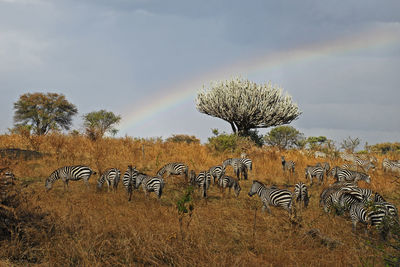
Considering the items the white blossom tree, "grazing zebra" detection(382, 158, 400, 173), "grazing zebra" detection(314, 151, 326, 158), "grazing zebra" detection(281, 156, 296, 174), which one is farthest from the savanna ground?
the white blossom tree

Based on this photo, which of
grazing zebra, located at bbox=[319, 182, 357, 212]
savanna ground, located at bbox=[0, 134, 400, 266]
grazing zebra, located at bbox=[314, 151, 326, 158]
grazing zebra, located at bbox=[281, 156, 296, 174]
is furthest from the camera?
grazing zebra, located at bbox=[314, 151, 326, 158]

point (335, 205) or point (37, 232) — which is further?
point (335, 205)

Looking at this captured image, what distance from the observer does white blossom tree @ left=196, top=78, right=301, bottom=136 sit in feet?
107

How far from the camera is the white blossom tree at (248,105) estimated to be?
107ft

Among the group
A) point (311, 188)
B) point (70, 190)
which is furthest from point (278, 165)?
point (70, 190)

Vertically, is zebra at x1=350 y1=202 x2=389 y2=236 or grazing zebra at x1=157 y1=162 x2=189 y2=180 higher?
grazing zebra at x1=157 y1=162 x2=189 y2=180

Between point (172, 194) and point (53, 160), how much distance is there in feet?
25.4

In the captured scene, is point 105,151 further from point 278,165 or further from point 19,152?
point 278,165

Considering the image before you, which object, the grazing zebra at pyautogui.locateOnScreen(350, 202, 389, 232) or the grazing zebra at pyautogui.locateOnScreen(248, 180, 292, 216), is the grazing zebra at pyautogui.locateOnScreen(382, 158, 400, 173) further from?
the grazing zebra at pyautogui.locateOnScreen(350, 202, 389, 232)

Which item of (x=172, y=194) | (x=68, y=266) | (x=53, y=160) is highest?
Answer: (x=53, y=160)

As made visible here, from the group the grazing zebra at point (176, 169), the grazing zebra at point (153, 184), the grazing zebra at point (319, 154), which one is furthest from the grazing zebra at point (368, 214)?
the grazing zebra at point (319, 154)

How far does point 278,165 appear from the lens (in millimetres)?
18234

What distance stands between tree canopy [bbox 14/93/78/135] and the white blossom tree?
26217 mm

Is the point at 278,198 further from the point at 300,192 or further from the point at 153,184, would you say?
the point at 153,184
